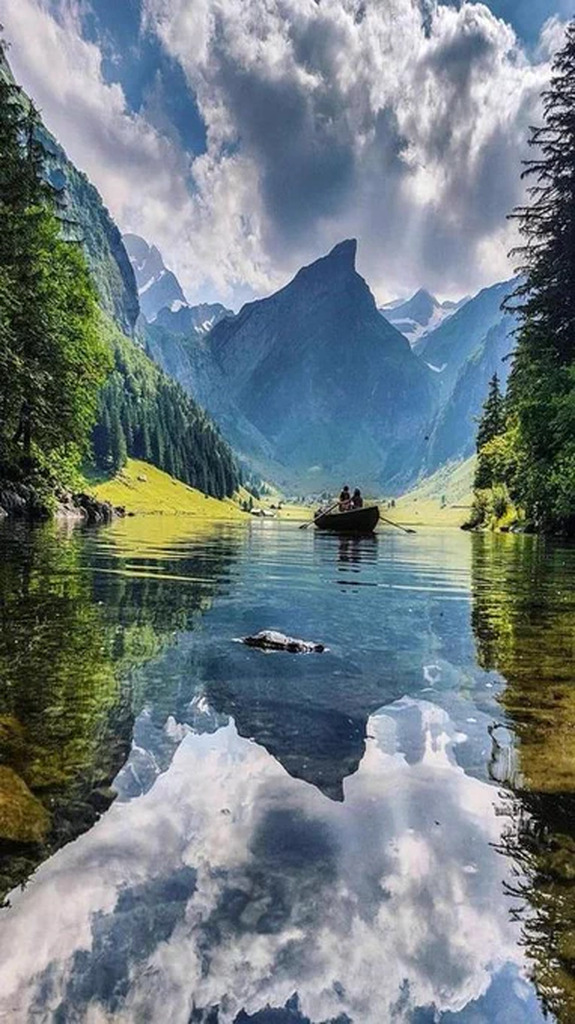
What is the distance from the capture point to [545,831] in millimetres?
3701

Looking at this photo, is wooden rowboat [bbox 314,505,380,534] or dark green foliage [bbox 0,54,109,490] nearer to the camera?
dark green foliage [bbox 0,54,109,490]

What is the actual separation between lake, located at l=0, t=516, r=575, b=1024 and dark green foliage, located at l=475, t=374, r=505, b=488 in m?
83.9

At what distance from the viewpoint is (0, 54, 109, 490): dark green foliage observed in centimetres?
2656

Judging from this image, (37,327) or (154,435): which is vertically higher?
(154,435)

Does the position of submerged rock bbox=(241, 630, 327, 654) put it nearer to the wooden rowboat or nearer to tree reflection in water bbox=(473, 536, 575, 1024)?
tree reflection in water bbox=(473, 536, 575, 1024)

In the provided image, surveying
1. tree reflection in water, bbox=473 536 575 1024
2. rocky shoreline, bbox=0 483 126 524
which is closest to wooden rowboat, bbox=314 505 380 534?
rocky shoreline, bbox=0 483 126 524

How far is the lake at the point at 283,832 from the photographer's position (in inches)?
96.9

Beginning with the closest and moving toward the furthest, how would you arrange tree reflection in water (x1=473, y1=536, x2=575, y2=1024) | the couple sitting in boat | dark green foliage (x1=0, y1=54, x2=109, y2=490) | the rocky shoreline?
tree reflection in water (x1=473, y1=536, x2=575, y2=1024) < dark green foliage (x1=0, y1=54, x2=109, y2=490) < the rocky shoreline < the couple sitting in boat

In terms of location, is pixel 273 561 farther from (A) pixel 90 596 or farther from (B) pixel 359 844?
(B) pixel 359 844

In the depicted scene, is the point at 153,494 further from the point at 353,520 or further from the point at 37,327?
the point at 37,327

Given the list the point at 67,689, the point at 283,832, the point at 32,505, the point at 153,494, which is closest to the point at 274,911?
the point at 283,832

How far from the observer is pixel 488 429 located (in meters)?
95.8

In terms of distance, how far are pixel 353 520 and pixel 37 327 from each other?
23493 mm

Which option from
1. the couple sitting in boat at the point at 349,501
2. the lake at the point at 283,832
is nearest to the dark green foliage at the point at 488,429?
the couple sitting in boat at the point at 349,501
